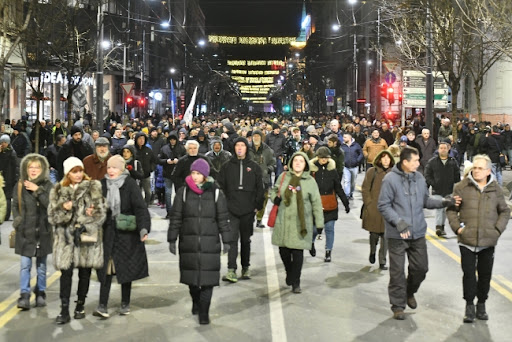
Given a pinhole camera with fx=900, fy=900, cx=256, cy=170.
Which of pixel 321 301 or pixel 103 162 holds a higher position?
pixel 103 162

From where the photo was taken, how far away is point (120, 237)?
8.94 m

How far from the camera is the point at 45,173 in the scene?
365 inches

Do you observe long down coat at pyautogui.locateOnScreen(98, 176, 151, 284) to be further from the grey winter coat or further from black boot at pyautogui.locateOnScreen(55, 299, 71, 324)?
the grey winter coat

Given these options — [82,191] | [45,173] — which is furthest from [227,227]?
[45,173]

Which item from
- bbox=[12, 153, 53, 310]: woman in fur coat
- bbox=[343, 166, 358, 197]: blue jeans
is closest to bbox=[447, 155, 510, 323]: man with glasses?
bbox=[12, 153, 53, 310]: woman in fur coat

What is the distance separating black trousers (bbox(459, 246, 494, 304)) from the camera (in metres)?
8.83

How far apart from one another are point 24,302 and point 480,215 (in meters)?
4.72

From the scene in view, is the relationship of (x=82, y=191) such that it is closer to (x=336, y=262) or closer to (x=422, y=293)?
(x=422, y=293)

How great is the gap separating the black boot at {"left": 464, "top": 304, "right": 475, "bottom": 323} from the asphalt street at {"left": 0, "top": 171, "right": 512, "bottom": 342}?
2.4 inches

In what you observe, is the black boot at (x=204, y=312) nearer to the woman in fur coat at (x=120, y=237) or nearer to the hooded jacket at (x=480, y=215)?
the woman in fur coat at (x=120, y=237)

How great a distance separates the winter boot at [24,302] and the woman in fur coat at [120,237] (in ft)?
2.79

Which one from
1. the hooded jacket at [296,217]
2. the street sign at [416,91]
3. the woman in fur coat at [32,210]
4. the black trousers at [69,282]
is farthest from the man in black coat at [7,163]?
the street sign at [416,91]

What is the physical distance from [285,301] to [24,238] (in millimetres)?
2845

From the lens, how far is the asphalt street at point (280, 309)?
827 cm
